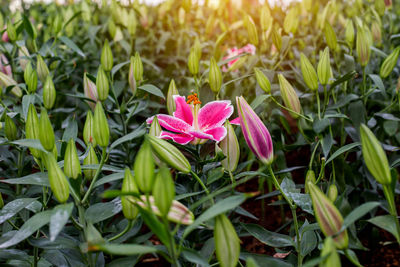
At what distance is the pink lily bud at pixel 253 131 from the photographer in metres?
0.60

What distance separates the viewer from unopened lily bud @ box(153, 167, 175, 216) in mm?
432

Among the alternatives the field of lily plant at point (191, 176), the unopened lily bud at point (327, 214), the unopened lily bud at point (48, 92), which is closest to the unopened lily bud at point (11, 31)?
the field of lily plant at point (191, 176)

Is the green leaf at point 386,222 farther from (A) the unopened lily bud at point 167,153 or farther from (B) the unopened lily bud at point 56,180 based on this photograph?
(B) the unopened lily bud at point 56,180

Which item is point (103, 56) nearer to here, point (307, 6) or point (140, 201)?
point (140, 201)

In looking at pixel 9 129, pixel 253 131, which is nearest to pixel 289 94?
pixel 253 131

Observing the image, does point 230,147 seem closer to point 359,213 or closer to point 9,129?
point 359,213

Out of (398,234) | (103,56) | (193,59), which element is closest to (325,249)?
(398,234)

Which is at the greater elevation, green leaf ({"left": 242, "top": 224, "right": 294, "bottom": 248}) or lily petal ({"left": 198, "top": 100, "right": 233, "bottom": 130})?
lily petal ({"left": 198, "top": 100, "right": 233, "bottom": 130})

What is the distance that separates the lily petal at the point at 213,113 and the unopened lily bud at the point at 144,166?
0.85 ft

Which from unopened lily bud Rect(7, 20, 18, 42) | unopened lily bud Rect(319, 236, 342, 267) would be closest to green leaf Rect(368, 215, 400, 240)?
Result: unopened lily bud Rect(319, 236, 342, 267)

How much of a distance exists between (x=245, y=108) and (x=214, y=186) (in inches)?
12.9

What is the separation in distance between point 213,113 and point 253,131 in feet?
0.46

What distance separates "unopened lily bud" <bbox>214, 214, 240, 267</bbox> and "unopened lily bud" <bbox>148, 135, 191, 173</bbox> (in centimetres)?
12

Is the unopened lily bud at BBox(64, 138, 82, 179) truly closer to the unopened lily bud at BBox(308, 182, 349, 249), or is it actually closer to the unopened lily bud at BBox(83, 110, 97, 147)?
the unopened lily bud at BBox(83, 110, 97, 147)
